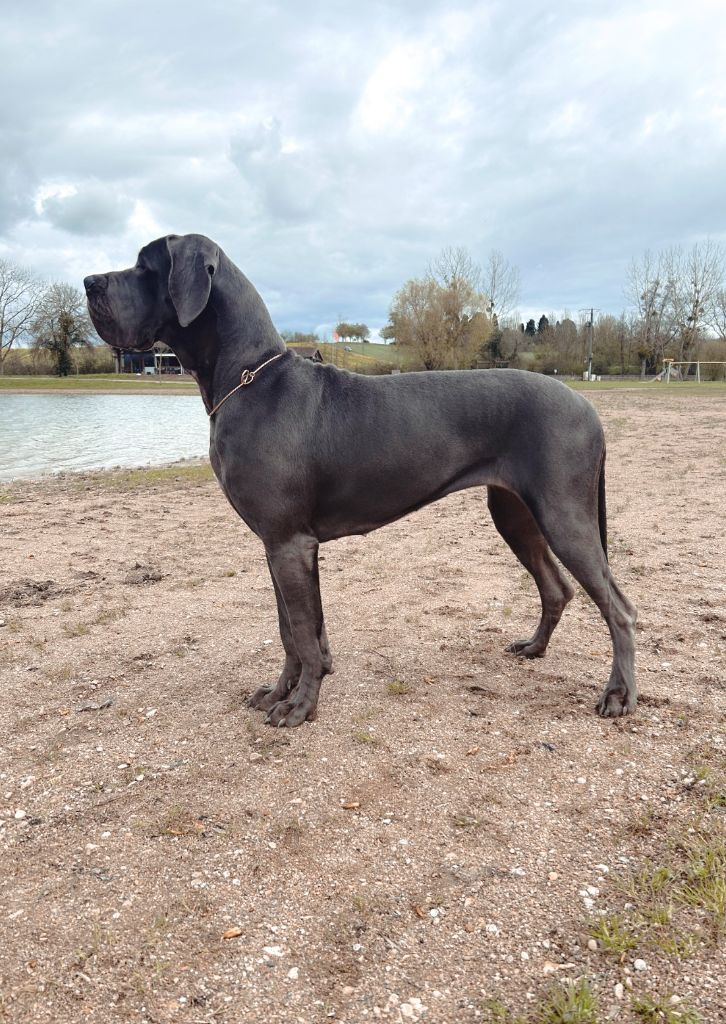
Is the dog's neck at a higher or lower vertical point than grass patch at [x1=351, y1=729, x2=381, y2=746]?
higher

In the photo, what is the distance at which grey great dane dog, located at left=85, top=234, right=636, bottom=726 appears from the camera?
3369mm

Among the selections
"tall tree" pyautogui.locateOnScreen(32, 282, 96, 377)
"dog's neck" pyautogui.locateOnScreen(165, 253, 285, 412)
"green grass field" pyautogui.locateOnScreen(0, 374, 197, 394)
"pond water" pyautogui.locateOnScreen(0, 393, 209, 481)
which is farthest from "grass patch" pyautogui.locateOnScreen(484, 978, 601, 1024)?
"tall tree" pyautogui.locateOnScreen(32, 282, 96, 377)

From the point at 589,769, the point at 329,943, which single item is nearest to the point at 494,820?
the point at 589,769

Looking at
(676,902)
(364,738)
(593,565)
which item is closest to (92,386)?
(364,738)

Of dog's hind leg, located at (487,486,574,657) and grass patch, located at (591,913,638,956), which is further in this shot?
dog's hind leg, located at (487,486,574,657)

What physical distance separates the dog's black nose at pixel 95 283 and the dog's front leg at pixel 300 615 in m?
1.62

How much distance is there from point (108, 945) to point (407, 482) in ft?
7.71

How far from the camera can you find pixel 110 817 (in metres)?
2.74

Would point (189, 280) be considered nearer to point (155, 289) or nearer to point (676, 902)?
point (155, 289)

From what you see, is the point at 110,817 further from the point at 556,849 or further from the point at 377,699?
the point at 556,849

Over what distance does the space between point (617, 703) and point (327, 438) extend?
2.09 metres

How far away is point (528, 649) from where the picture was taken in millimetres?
4230

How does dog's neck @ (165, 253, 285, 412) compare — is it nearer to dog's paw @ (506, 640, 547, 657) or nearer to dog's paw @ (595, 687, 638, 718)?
dog's paw @ (506, 640, 547, 657)

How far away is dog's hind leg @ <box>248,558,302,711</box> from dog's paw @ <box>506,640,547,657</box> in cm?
149
